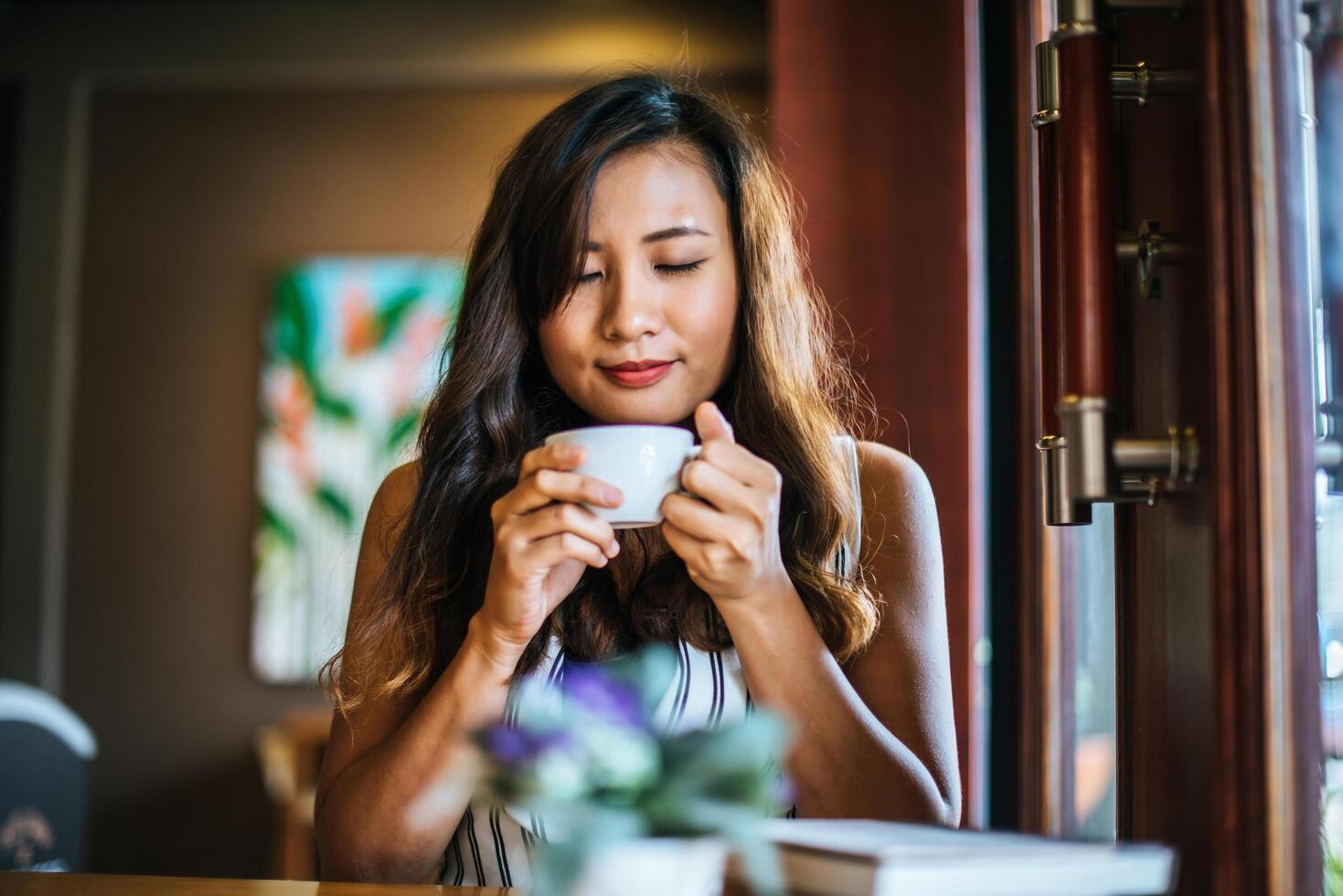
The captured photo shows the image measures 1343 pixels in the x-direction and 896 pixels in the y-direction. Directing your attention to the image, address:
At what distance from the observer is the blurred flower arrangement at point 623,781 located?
51 cm

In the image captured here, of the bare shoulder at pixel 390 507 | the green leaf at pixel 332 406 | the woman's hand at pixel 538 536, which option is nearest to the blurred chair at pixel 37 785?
the bare shoulder at pixel 390 507

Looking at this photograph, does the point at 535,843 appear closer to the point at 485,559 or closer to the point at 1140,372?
the point at 485,559

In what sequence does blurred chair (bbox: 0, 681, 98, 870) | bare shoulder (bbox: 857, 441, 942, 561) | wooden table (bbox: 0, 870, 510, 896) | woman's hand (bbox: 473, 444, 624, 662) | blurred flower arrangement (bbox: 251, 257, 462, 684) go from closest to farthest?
wooden table (bbox: 0, 870, 510, 896) < woman's hand (bbox: 473, 444, 624, 662) < bare shoulder (bbox: 857, 441, 942, 561) < blurred chair (bbox: 0, 681, 98, 870) < blurred flower arrangement (bbox: 251, 257, 462, 684)

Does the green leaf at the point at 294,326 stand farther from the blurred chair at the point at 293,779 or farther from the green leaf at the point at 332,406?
the blurred chair at the point at 293,779

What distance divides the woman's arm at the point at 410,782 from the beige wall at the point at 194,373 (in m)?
3.50

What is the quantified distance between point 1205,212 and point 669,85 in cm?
77

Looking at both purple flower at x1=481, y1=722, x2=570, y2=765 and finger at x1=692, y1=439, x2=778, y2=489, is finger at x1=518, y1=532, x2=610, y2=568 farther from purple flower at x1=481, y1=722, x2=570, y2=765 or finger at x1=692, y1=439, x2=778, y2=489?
purple flower at x1=481, y1=722, x2=570, y2=765

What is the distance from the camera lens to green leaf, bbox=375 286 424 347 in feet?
14.8

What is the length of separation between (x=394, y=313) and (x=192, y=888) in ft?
12.7

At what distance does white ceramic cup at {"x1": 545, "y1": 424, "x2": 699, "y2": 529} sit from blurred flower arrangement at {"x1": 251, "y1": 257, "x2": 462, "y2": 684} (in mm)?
3683

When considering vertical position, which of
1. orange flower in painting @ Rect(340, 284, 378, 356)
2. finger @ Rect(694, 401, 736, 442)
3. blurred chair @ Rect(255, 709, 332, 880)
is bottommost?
blurred chair @ Rect(255, 709, 332, 880)

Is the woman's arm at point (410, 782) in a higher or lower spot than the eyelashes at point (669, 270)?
lower

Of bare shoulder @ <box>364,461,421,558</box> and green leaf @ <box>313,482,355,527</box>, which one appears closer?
bare shoulder @ <box>364,461,421,558</box>

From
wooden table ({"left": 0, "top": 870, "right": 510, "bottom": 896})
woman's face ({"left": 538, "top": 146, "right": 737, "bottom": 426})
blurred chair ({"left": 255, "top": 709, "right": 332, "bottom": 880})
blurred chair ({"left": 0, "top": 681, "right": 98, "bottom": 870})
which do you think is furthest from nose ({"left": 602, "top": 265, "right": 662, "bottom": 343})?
blurred chair ({"left": 255, "top": 709, "right": 332, "bottom": 880})
